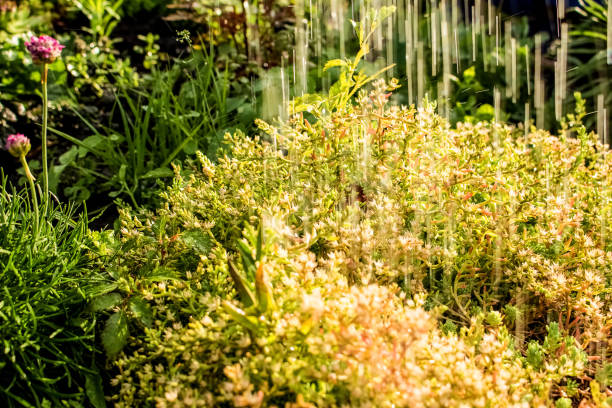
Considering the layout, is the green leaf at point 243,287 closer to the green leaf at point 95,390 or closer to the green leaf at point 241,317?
the green leaf at point 241,317

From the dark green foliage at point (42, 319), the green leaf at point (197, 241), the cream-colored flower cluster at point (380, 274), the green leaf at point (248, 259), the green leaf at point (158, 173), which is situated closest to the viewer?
the cream-colored flower cluster at point (380, 274)

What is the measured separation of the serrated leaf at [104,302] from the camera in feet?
5.83

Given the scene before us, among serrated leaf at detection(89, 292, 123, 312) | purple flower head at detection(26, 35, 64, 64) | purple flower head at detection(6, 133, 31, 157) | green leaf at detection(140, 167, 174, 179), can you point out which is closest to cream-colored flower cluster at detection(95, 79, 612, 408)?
serrated leaf at detection(89, 292, 123, 312)

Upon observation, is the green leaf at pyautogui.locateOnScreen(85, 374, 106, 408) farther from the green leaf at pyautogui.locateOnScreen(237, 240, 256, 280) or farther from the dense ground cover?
the green leaf at pyautogui.locateOnScreen(237, 240, 256, 280)

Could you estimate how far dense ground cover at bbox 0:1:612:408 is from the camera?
4.68ft

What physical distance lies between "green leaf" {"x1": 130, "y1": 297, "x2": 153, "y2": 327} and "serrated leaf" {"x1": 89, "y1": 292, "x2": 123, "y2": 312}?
58 millimetres

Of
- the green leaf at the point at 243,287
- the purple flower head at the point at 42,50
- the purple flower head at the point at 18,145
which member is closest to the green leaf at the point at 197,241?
the green leaf at the point at 243,287

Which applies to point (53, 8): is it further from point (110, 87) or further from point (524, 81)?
point (524, 81)

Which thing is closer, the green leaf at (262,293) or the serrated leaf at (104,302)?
the green leaf at (262,293)

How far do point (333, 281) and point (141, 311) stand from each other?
2.01ft

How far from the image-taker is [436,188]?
82.8 inches

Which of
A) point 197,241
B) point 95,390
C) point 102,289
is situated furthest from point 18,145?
point 95,390

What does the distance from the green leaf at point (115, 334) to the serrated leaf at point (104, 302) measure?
41 mm

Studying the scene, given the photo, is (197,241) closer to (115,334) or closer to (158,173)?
(115,334)
